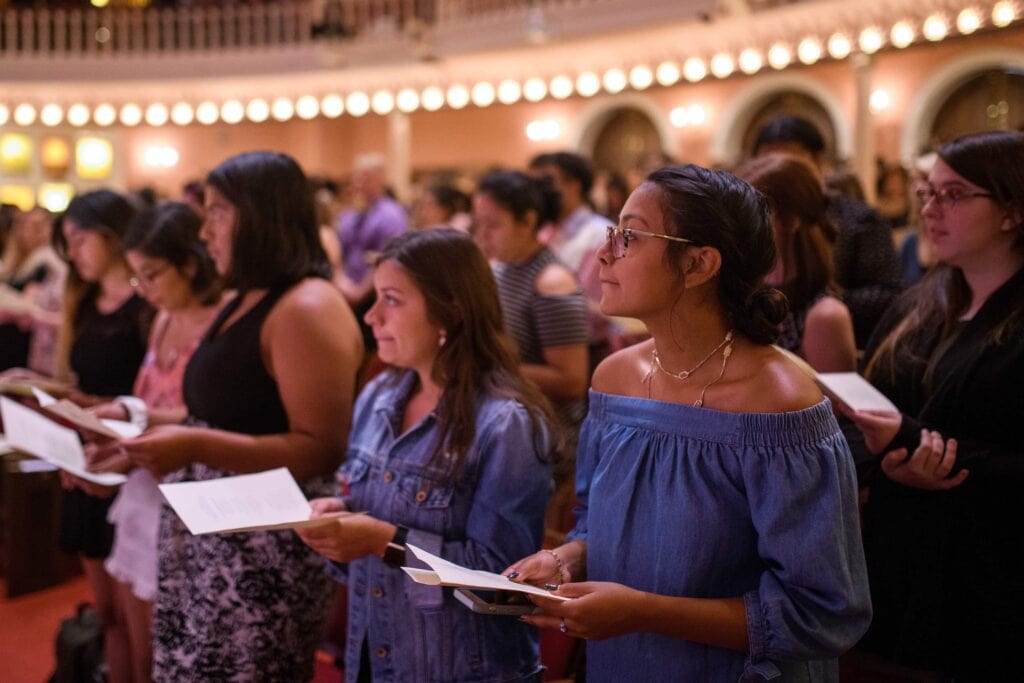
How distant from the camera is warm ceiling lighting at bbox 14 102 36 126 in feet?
52.3

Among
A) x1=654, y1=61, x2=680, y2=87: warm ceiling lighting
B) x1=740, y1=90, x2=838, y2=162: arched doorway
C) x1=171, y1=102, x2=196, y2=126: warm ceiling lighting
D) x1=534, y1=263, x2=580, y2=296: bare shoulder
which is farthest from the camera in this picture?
x1=171, y1=102, x2=196, y2=126: warm ceiling lighting

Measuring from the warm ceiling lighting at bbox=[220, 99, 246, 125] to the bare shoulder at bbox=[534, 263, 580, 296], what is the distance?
1329 cm

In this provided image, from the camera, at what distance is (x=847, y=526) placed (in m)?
1.48

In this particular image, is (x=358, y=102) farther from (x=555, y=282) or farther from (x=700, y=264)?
(x=700, y=264)

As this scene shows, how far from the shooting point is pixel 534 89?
530 inches

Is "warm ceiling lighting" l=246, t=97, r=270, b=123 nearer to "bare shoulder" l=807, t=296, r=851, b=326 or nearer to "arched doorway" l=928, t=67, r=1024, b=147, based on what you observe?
Result: "arched doorway" l=928, t=67, r=1024, b=147

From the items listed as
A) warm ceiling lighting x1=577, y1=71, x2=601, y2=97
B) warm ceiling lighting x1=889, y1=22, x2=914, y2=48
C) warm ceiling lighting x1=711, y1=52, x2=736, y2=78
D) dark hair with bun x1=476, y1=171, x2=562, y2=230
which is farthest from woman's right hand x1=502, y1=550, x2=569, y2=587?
warm ceiling lighting x1=577, y1=71, x2=601, y2=97

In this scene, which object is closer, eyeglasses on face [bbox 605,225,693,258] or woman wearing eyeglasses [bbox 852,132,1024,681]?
eyeglasses on face [bbox 605,225,693,258]

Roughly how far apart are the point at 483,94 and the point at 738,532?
12948mm

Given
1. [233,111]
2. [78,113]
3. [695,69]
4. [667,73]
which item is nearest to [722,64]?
[695,69]

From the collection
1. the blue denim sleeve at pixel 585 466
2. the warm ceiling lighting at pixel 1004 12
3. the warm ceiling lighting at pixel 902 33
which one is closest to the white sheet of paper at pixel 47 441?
the blue denim sleeve at pixel 585 466

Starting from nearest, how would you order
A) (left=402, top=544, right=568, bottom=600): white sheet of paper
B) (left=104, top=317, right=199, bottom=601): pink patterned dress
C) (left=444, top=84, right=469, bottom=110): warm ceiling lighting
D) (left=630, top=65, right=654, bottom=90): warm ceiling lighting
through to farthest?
(left=402, top=544, right=568, bottom=600): white sheet of paper
(left=104, top=317, right=199, bottom=601): pink patterned dress
(left=630, top=65, right=654, bottom=90): warm ceiling lighting
(left=444, top=84, right=469, bottom=110): warm ceiling lighting

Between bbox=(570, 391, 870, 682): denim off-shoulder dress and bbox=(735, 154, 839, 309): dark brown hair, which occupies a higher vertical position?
bbox=(735, 154, 839, 309): dark brown hair

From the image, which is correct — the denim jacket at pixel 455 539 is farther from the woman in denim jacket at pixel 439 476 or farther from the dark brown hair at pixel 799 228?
the dark brown hair at pixel 799 228
